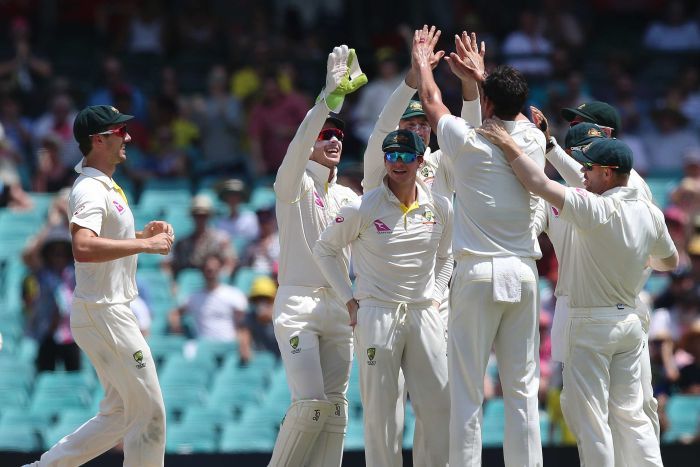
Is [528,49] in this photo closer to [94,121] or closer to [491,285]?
[94,121]

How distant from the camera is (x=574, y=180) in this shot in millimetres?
8422

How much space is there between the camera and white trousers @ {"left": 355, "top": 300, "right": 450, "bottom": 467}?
786 cm

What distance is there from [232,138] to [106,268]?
8014 mm

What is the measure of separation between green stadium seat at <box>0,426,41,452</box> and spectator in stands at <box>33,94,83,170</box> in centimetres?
430

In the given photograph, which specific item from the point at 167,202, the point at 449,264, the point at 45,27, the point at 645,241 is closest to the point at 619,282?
the point at 645,241

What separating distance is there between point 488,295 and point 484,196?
1.70 feet

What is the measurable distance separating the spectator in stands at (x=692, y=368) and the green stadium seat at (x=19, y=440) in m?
5.22

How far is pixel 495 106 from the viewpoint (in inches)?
298

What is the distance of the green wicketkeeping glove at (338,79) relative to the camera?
8.06 metres

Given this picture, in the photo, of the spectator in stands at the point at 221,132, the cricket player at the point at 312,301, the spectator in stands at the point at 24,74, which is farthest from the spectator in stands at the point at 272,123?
the cricket player at the point at 312,301

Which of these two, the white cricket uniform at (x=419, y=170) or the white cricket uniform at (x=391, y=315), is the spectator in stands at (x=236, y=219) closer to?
the white cricket uniform at (x=419, y=170)

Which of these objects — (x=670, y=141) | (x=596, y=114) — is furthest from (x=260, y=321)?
(x=670, y=141)

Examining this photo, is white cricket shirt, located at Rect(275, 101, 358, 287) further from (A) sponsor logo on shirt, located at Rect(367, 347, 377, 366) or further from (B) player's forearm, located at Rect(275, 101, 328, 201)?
(A) sponsor logo on shirt, located at Rect(367, 347, 377, 366)

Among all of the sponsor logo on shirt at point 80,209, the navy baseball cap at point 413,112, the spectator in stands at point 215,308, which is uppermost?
the navy baseball cap at point 413,112
